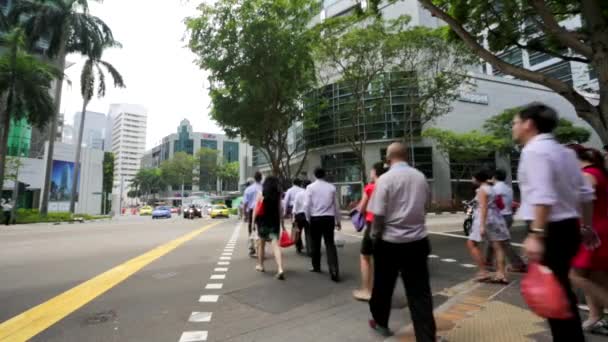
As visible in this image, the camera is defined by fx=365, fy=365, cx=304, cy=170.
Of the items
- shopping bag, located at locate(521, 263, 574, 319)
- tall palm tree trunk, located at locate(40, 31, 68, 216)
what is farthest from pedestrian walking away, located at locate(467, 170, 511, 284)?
tall palm tree trunk, located at locate(40, 31, 68, 216)

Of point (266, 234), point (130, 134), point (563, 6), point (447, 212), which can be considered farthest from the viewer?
point (130, 134)

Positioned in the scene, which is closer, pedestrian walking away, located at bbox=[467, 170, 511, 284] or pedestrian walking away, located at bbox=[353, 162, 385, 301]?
pedestrian walking away, located at bbox=[353, 162, 385, 301]

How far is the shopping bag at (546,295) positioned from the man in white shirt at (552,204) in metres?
0.09

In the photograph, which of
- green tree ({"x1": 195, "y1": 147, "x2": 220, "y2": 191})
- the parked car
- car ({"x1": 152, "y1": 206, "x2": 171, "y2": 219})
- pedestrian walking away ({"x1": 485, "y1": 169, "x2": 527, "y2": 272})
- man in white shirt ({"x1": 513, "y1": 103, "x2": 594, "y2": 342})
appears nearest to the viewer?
man in white shirt ({"x1": 513, "y1": 103, "x2": 594, "y2": 342})

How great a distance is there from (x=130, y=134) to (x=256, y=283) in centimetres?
15693

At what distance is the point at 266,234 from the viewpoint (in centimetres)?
611

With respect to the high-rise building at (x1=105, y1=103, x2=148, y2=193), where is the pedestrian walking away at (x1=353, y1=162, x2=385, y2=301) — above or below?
below

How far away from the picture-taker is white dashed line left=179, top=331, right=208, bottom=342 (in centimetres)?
332

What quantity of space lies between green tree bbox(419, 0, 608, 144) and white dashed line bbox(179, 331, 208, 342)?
693cm

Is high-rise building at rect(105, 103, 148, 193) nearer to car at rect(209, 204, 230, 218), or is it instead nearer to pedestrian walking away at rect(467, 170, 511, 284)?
car at rect(209, 204, 230, 218)

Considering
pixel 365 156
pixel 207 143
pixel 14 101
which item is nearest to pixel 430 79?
pixel 365 156

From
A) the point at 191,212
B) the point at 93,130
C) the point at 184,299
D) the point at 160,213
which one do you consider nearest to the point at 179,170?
the point at 160,213

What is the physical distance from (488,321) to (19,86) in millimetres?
30401

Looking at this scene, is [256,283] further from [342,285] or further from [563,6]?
[563,6]
